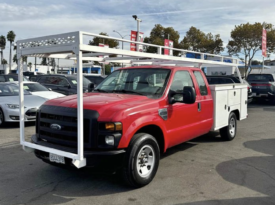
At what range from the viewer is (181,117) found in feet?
17.1

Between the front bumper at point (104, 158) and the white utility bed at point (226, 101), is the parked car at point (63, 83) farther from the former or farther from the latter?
the front bumper at point (104, 158)

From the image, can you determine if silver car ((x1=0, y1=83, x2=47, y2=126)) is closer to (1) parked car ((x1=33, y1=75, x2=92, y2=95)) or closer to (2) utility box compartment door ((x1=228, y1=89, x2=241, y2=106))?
(1) parked car ((x1=33, y1=75, x2=92, y2=95))

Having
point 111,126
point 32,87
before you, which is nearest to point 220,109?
point 111,126

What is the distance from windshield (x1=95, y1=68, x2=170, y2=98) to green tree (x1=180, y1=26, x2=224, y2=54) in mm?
42546

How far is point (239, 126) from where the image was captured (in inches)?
376

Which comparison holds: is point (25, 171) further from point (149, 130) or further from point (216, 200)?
point (216, 200)

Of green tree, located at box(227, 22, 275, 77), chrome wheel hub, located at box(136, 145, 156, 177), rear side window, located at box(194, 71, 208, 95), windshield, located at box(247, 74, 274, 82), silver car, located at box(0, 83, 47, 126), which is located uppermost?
green tree, located at box(227, 22, 275, 77)

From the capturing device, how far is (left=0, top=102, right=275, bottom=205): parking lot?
13.0 ft

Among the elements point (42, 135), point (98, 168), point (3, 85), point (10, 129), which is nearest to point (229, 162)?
point (98, 168)

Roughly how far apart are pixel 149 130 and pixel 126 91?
903mm

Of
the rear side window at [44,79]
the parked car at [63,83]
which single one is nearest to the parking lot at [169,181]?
the parked car at [63,83]

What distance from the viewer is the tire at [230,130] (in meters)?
7.20

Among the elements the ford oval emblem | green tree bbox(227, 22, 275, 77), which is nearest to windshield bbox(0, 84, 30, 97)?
the ford oval emblem

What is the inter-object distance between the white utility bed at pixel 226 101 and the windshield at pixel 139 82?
5.59 ft
